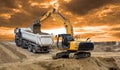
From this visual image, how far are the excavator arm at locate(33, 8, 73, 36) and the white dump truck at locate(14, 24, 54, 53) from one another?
6.33ft

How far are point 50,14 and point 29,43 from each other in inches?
239

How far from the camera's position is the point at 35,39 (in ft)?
170

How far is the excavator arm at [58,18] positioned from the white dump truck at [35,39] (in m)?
1.93

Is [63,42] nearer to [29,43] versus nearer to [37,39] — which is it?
[37,39]

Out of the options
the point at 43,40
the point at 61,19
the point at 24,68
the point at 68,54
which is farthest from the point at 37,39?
the point at 24,68

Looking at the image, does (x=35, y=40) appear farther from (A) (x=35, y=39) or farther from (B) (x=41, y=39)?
(B) (x=41, y=39)

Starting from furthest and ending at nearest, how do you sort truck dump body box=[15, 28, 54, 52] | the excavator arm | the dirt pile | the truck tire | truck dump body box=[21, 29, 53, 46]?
the truck tire, truck dump body box=[15, 28, 54, 52], truck dump body box=[21, 29, 53, 46], the excavator arm, the dirt pile

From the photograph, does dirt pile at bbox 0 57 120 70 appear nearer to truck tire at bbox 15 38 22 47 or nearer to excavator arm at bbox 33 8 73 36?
excavator arm at bbox 33 8 73 36

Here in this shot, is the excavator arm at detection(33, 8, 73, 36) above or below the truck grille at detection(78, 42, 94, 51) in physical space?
above

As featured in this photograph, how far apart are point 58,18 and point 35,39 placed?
511 centimetres

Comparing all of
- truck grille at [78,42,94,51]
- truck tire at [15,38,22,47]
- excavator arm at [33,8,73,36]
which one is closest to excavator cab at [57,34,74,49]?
truck grille at [78,42,94,51]

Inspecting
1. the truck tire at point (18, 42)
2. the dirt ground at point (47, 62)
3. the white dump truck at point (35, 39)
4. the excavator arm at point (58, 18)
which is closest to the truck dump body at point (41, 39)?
the white dump truck at point (35, 39)

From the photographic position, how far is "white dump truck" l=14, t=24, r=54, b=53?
51081mm

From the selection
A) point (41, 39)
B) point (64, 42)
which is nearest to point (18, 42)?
point (41, 39)
